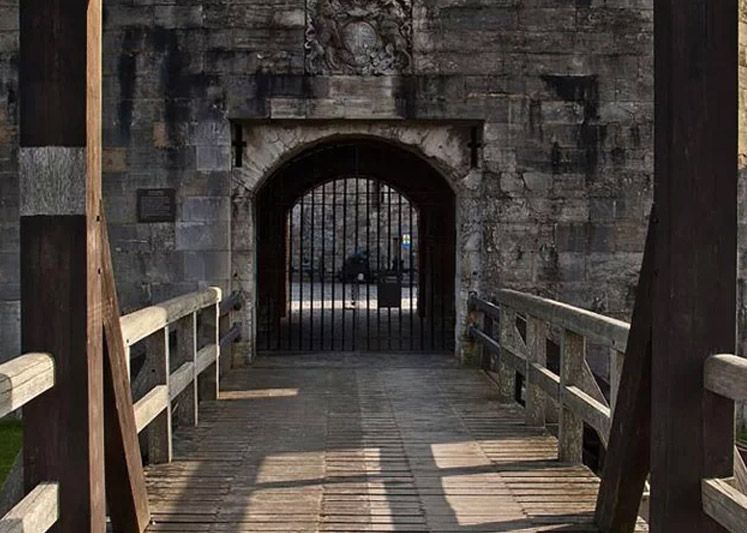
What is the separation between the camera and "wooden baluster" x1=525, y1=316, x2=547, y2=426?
20.6ft

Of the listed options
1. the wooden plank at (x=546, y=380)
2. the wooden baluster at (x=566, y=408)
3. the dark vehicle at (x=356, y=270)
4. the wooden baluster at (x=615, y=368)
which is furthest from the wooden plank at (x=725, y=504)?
the dark vehicle at (x=356, y=270)

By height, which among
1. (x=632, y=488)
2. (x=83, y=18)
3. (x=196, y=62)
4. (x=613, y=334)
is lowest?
(x=632, y=488)

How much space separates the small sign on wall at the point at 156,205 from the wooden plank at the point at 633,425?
5.98 metres

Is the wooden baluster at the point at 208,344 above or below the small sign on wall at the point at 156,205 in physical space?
below

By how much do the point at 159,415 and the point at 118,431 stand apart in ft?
5.37

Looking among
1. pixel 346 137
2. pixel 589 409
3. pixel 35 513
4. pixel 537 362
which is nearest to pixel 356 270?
pixel 346 137

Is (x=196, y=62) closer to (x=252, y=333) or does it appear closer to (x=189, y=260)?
(x=189, y=260)

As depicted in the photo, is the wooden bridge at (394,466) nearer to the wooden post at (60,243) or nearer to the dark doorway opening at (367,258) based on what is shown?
the wooden post at (60,243)

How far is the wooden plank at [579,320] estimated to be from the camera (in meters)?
4.34

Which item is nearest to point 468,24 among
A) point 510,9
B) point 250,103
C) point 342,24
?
point 510,9

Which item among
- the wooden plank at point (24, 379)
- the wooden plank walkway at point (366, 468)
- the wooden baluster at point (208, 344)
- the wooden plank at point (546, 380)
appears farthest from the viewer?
the wooden baluster at point (208, 344)

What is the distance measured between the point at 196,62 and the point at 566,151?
3.44 m

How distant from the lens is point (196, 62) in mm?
9148

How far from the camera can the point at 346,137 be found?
950 cm
